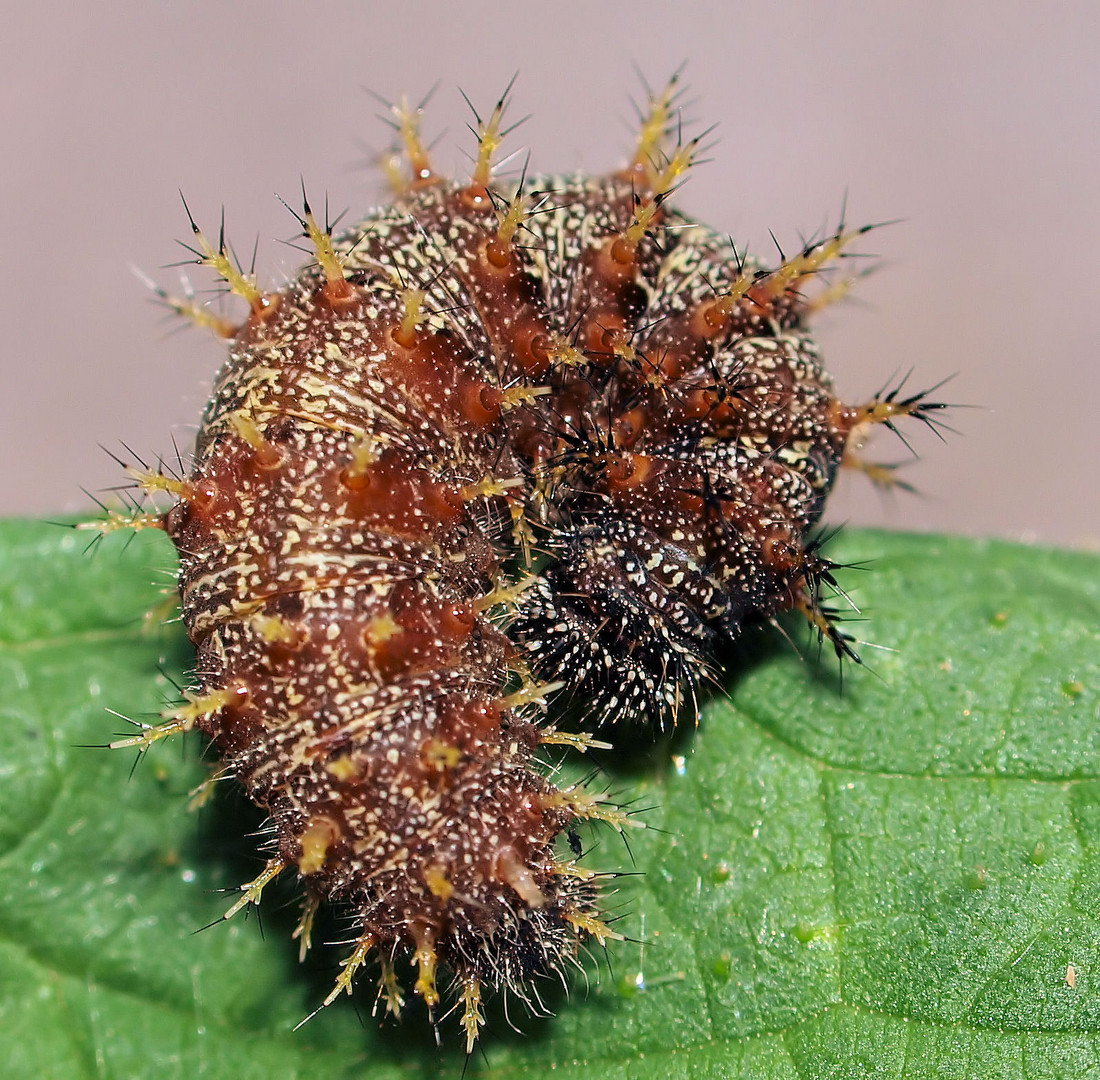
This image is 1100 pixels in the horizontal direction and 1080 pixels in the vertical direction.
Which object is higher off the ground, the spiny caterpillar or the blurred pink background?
the blurred pink background

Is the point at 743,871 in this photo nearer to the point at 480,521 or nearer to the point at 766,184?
the point at 480,521

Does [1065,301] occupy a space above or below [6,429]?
above

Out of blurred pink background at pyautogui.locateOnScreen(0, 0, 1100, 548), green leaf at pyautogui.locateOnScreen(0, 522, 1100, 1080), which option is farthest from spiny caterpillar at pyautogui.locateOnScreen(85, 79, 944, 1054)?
blurred pink background at pyautogui.locateOnScreen(0, 0, 1100, 548)

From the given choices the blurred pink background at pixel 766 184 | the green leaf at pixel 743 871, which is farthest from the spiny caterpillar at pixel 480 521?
the blurred pink background at pixel 766 184

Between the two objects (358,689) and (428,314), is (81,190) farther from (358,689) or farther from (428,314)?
(358,689)

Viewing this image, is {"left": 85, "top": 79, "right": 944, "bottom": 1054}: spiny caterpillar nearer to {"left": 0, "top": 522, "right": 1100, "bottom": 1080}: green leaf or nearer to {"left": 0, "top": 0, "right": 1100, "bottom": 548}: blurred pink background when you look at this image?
{"left": 0, "top": 522, "right": 1100, "bottom": 1080}: green leaf

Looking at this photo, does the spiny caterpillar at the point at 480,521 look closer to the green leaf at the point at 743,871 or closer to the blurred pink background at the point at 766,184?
the green leaf at the point at 743,871

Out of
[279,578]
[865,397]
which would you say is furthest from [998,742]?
[865,397]
